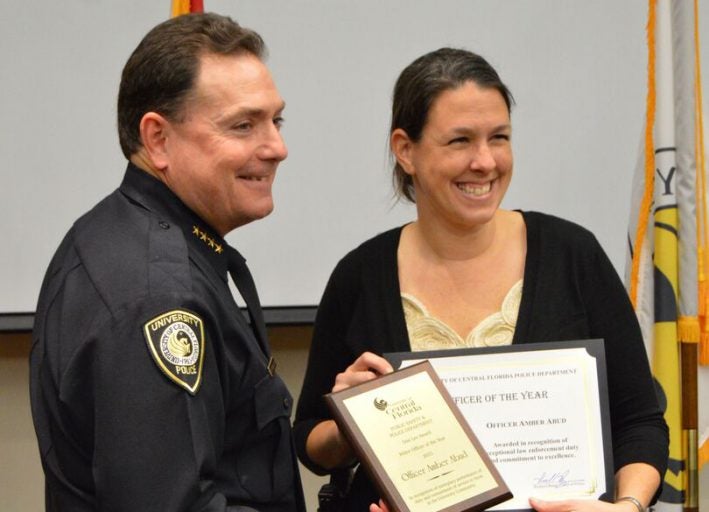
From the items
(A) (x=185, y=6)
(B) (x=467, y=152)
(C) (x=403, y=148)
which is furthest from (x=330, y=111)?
(B) (x=467, y=152)

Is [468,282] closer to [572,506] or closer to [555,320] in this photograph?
[555,320]

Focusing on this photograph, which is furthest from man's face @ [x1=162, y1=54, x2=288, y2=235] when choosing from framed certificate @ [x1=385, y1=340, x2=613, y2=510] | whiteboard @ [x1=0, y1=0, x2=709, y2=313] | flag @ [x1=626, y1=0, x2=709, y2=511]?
whiteboard @ [x1=0, y1=0, x2=709, y2=313]

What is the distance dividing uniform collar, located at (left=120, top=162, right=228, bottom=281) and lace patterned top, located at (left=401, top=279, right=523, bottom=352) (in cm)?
50

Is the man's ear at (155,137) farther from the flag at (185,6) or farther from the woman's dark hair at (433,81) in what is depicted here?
the flag at (185,6)

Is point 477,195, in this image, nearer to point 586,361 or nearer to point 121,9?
point 586,361

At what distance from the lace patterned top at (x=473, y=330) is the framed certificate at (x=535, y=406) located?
5.9 inches

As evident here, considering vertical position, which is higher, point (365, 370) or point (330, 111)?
point (330, 111)

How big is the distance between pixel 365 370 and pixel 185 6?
4.35ft

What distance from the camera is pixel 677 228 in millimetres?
2779

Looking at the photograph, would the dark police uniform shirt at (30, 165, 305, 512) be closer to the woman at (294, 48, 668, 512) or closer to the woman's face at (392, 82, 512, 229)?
the woman at (294, 48, 668, 512)

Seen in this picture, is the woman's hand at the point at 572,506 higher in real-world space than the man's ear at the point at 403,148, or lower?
lower

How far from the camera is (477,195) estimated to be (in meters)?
2.10

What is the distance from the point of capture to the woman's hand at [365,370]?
6.13 feet

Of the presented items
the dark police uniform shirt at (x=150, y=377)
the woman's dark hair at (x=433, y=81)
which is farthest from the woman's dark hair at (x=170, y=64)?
the woman's dark hair at (x=433, y=81)
